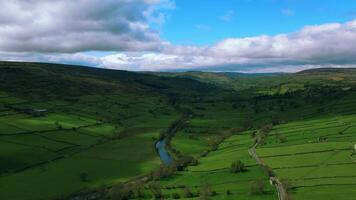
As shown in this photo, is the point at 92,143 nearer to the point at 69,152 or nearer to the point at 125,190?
the point at 69,152

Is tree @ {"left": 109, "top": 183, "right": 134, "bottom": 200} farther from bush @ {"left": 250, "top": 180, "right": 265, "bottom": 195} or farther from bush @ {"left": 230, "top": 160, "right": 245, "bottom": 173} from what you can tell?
bush @ {"left": 230, "top": 160, "right": 245, "bottom": 173}

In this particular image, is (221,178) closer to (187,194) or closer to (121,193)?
(187,194)

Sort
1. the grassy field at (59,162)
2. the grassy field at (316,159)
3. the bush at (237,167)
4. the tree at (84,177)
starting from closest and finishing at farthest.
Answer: the grassy field at (316,159), the grassy field at (59,162), the bush at (237,167), the tree at (84,177)

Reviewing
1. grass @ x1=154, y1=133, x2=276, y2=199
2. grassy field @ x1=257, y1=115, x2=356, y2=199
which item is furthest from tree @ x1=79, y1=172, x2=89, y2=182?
grassy field @ x1=257, y1=115, x2=356, y2=199

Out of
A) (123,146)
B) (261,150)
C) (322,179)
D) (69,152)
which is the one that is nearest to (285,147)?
(261,150)

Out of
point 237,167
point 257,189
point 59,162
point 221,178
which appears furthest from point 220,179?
point 59,162

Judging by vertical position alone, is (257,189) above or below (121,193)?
above

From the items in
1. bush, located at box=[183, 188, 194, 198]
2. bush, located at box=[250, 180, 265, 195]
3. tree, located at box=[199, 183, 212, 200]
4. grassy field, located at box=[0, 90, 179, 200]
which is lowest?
grassy field, located at box=[0, 90, 179, 200]

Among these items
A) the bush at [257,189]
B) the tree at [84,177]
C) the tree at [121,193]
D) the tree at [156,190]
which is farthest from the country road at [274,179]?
the tree at [84,177]

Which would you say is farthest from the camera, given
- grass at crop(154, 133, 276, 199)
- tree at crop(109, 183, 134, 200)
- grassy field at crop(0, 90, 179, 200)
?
grassy field at crop(0, 90, 179, 200)

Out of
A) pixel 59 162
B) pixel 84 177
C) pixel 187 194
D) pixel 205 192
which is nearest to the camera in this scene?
pixel 205 192

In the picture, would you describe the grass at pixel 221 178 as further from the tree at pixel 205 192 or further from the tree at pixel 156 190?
the tree at pixel 205 192
